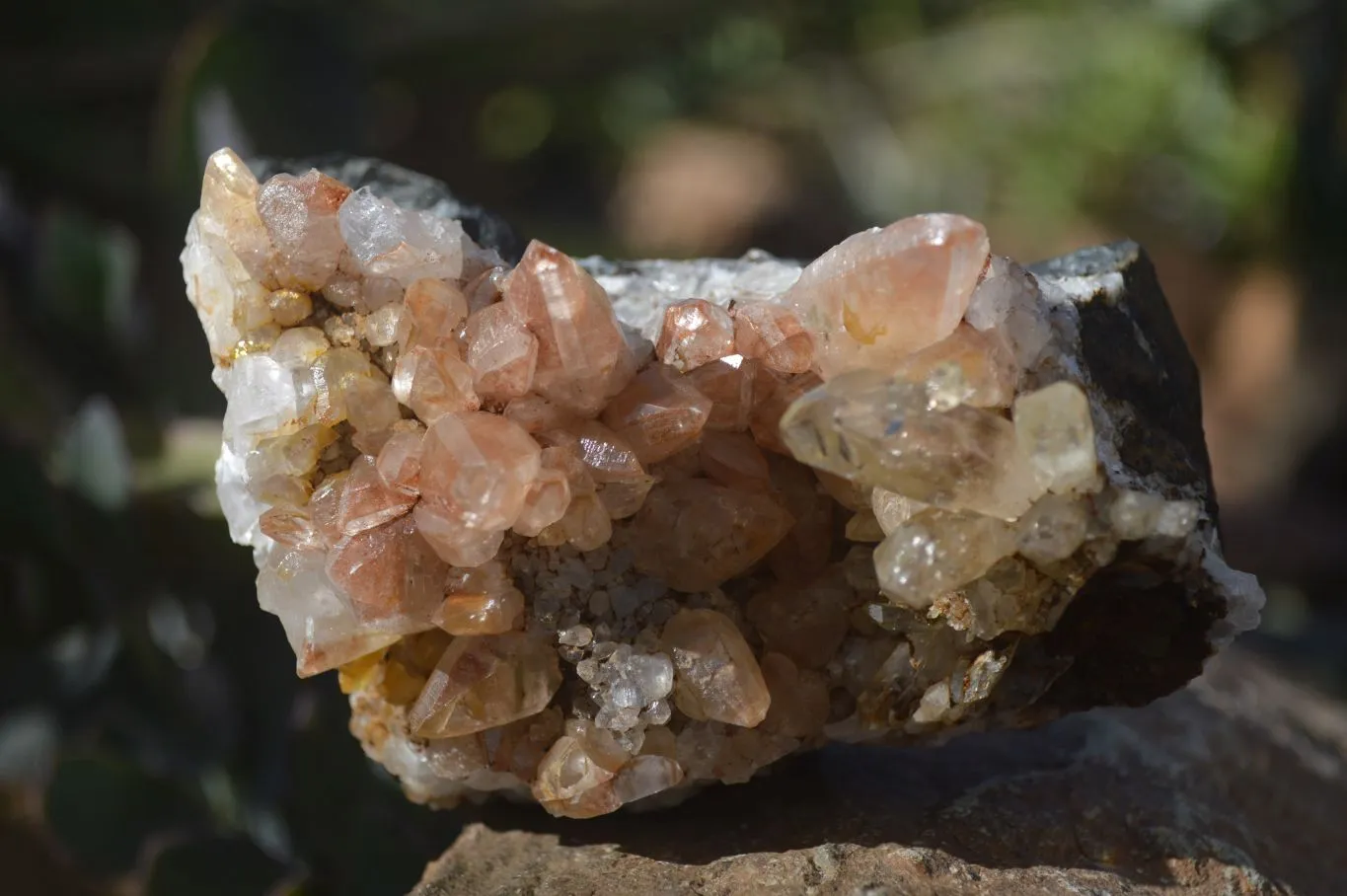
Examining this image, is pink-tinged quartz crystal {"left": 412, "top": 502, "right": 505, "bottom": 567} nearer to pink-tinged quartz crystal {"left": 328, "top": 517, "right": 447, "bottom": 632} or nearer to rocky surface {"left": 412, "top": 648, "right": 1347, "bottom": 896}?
pink-tinged quartz crystal {"left": 328, "top": 517, "right": 447, "bottom": 632}

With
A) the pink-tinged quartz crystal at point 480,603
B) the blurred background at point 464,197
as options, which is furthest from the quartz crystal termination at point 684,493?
the blurred background at point 464,197

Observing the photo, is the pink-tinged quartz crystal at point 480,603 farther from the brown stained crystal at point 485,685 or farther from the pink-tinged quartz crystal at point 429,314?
the pink-tinged quartz crystal at point 429,314

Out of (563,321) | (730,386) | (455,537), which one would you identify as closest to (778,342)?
(730,386)

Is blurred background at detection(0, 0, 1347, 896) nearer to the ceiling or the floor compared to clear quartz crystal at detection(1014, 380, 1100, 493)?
nearer to the floor

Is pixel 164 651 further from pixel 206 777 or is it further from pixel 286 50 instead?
pixel 286 50

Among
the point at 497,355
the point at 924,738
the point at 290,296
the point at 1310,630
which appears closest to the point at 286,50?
the point at 290,296

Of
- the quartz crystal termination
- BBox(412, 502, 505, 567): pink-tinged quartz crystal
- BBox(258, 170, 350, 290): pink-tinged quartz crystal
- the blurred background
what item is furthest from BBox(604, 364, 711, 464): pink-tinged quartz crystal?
the blurred background
